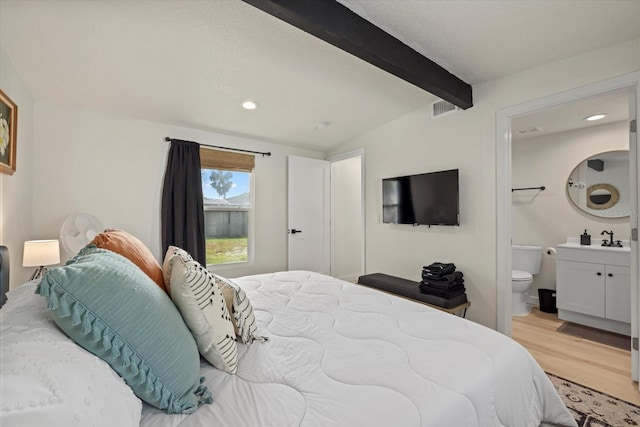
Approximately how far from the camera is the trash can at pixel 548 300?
3529 mm

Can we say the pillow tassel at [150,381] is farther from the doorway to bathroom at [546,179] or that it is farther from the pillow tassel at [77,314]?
the doorway to bathroom at [546,179]

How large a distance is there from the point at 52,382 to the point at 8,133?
2560 mm

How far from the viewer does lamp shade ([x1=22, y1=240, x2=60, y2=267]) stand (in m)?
2.18

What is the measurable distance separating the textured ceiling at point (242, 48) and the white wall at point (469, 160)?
0.14m

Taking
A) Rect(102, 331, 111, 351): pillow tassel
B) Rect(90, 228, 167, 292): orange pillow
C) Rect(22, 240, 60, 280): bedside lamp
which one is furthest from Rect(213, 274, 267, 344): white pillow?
Rect(22, 240, 60, 280): bedside lamp

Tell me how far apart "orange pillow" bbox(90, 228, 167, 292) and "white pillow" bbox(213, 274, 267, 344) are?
10.1 inches

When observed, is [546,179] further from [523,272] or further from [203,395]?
[203,395]

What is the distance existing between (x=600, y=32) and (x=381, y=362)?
2.65 m

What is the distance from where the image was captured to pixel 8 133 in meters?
2.08

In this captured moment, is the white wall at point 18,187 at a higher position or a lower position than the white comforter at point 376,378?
higher

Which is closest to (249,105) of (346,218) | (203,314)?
(203,314)

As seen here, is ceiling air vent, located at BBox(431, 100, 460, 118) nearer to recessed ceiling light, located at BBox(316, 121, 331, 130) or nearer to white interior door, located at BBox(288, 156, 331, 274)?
recessed ceiling light, located at BBox(316, 121, 331, 130)

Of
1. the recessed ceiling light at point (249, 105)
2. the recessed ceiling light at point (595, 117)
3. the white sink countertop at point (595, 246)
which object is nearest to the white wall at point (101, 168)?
the recessed ceiling light at point (249, 105)

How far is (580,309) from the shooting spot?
3125mm
